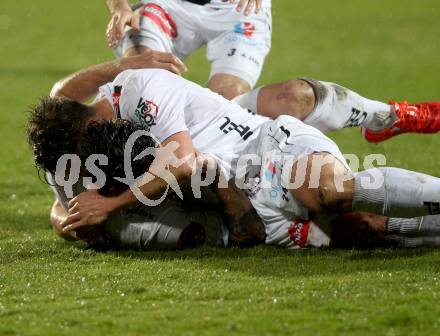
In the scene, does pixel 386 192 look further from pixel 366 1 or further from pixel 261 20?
pixel 366 1

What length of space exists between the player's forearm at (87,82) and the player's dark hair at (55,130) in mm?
721

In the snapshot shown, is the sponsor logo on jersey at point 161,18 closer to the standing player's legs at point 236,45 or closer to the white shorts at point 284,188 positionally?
the standing player's legs at point 236,45

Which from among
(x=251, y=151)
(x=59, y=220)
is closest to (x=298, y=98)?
(x=251, y=151)

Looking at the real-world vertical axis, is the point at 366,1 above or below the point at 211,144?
above

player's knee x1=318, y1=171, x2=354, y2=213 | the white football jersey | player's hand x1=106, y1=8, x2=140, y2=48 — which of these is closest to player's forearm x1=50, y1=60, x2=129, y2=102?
the white football jersey

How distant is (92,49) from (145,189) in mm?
11256

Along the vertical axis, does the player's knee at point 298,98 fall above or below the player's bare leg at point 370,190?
above

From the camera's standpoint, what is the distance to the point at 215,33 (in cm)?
855

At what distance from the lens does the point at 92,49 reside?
55.9ft

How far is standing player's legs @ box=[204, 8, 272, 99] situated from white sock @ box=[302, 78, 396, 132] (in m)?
1.12

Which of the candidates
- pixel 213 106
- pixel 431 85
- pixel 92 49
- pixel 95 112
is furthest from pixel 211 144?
pixel 92 49

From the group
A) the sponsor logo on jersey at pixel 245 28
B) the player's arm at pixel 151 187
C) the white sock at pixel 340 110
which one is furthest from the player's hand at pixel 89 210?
the sponsor logo on jersey at pixel 245 28

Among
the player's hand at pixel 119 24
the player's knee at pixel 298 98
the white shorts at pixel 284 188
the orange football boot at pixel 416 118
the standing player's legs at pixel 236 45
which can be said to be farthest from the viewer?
the standing player's legs at pixel 236 45

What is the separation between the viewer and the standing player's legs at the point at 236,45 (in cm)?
822
